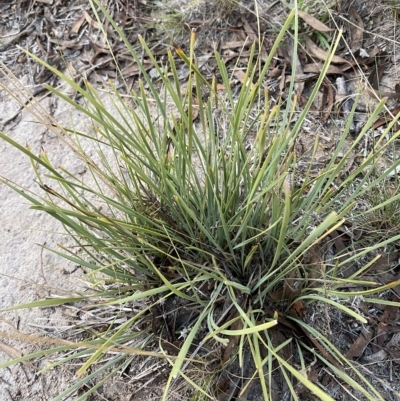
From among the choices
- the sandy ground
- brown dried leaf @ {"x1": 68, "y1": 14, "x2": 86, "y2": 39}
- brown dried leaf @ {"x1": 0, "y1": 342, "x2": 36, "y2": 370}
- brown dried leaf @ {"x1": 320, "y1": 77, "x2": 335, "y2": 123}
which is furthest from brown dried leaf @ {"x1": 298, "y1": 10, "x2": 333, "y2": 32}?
A: brown dried leaf @ {"x1": 0, "y1": 342, "x2": 36, "y2": 370}

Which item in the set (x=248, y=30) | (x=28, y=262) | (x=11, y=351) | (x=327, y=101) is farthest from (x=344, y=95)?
(x=11, y=351)

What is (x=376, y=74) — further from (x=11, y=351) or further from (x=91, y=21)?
(x=11, y=351)

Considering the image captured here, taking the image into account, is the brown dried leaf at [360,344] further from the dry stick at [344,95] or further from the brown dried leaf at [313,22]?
the brown dried leaf at [313,22]

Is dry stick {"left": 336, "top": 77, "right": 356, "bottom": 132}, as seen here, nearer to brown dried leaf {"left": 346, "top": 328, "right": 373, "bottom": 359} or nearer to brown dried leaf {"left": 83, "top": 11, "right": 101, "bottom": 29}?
brown dried leaf {"left": 346, "top": 328, "right": 373, "bottom": 359}

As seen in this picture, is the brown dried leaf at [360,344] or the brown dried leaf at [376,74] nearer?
the brown dried leaf at [360,344]

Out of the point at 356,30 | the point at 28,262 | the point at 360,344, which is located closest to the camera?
the point at 360,344

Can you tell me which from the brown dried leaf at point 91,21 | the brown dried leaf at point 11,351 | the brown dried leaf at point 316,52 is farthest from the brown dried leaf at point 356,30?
the brown dried leaf at point 11,351

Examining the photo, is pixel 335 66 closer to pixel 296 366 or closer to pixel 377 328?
pixel 377 328
